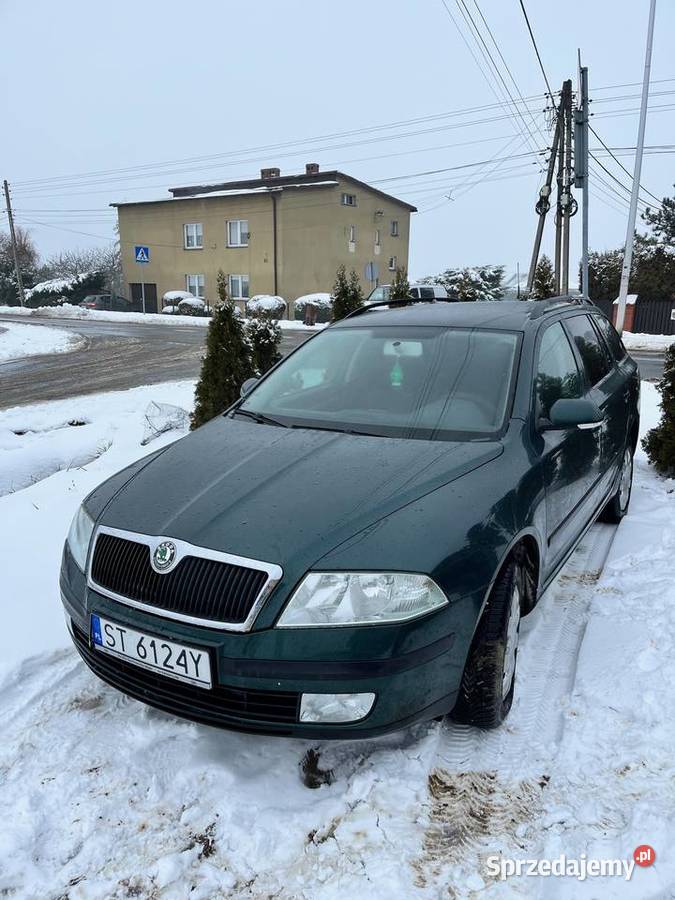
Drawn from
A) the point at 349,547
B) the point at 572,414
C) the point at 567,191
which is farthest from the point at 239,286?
the point at 349,547

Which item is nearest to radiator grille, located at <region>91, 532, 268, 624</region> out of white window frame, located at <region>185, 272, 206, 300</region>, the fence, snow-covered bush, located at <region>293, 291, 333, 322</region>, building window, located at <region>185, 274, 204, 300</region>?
the fence

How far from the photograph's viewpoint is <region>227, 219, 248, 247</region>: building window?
117ft

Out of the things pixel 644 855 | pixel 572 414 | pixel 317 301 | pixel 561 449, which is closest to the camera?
pixel 644 855

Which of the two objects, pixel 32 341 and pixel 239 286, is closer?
pixel 32 341

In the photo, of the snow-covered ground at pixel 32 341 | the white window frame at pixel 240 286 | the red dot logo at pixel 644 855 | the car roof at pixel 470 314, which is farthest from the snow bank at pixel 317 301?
the red dot logo at pixel 644 855

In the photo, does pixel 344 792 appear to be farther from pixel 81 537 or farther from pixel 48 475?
pixel 48 475

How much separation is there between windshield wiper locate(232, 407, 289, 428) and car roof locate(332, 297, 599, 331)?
920 mm

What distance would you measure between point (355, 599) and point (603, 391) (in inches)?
107

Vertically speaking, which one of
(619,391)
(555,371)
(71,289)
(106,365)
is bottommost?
(106,365)

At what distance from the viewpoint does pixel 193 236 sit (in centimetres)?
3759

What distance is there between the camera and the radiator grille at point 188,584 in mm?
2059

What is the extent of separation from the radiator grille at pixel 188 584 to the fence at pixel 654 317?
87.8 feet

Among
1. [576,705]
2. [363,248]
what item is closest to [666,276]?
[363,248]

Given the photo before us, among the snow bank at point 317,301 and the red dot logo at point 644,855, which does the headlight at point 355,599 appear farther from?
the snow bank at point 317,301
